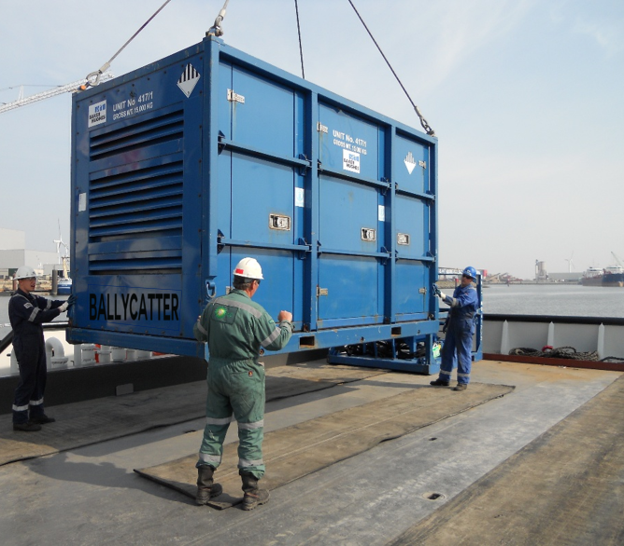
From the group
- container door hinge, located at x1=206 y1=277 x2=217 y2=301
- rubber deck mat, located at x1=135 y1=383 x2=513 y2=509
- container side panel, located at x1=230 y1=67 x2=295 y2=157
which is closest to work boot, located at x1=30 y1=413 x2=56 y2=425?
A: rubber deck mat, located at x1=135 y1=383 x2=513 y2=509

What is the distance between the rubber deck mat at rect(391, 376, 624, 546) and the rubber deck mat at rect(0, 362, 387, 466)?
3233mm

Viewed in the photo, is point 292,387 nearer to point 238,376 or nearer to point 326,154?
point 326,154

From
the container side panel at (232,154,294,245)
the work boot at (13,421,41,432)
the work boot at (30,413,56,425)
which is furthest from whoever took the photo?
the work boot at (30,413,56,425)

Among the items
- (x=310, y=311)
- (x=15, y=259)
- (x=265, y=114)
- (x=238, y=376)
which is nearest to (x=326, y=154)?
(x=265, y=114)

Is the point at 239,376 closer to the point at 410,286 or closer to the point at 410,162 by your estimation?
the point at 410,286

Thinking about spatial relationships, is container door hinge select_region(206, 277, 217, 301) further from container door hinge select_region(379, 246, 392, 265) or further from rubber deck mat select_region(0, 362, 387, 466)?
container door hinge select_region(379, 246, 392, 265)

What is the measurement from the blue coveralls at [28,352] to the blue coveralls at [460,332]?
4.94 metres

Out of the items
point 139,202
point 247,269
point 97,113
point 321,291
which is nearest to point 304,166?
point 321,291

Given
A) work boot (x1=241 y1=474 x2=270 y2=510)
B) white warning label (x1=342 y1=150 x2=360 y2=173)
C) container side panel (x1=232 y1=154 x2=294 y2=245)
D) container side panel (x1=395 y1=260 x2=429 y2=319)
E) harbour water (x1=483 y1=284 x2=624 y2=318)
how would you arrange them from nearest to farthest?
work boot (x1=241 y1=474 x2=270 y2=510)
container side panel (x1=232 y1=154 x2=294 y2=245)
white warning label (x1=342 y1=150 x2=360 y2=173)
container side panel (x1=395 y1=260 x2=429 y2=319)
harbour water (x1=483 y1=284 x2=624 y2=318)

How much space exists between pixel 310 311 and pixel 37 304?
279 cm

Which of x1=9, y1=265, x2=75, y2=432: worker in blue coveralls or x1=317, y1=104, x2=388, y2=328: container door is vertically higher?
x1=317, y1=104, x2=388, y2=328: container door

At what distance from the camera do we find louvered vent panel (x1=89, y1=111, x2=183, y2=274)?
4680mm

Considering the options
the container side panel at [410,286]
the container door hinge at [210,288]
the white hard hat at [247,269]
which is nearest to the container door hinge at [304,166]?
the container door hinge at [210,288]

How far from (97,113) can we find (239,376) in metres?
3.32
